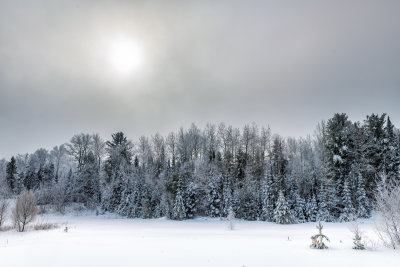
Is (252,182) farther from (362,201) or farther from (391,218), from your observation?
(391,218)

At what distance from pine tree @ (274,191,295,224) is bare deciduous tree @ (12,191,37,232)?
2770 cm

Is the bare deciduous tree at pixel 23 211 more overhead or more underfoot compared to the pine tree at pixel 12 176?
more underfoot

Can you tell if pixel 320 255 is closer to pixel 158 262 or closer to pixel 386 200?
pixel 386 200

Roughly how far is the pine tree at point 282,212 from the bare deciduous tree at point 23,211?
2770cm

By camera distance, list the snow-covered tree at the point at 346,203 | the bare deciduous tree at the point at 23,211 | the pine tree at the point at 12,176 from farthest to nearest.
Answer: the pine tree at the point at 12,176 → the snow-covered tree at the point at 346,203 → the bare deciduous tree at the point at 23,211

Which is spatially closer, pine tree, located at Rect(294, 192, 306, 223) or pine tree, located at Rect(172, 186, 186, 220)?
pine tree, located at Rect(294, 192, 306, 223)

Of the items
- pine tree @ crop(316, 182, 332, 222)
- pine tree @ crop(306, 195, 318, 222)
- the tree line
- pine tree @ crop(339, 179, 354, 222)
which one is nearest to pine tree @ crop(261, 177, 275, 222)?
the tree line

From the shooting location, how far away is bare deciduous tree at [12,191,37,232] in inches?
942

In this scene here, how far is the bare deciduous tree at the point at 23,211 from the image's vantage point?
2394 cm

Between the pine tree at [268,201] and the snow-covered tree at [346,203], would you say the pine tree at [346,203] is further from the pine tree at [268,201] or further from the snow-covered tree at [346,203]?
the pine tree at [268,201]

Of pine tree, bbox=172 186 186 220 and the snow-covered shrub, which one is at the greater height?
the snow-covered shrub

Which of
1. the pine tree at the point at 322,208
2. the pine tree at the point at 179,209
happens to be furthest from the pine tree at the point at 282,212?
the pine tree at the point at 179,209

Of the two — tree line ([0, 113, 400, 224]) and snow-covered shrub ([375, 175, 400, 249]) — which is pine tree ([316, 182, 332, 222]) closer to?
tree line ([0, 113, 400, 224])

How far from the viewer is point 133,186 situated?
139 feet
